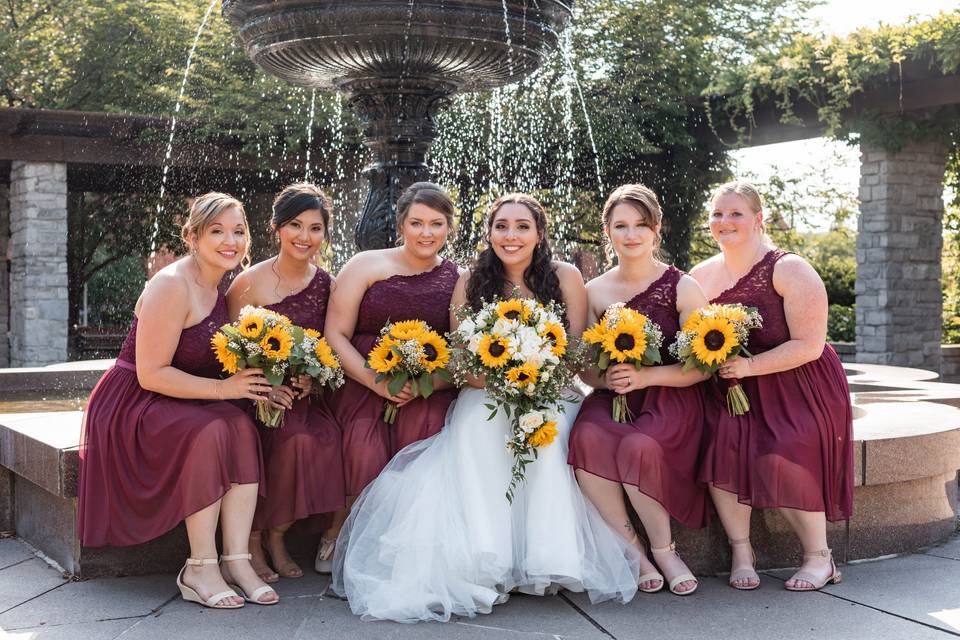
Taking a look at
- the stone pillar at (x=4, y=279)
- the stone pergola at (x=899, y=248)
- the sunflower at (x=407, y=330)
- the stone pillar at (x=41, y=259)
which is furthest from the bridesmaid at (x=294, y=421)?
the stone pillar at (x=4, y=279)

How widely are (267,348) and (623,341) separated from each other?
1457mm

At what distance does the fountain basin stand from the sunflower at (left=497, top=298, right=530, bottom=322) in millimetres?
1149

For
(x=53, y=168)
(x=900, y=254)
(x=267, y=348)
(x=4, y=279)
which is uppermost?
(x=53, y=168)

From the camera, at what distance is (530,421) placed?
3.94 m

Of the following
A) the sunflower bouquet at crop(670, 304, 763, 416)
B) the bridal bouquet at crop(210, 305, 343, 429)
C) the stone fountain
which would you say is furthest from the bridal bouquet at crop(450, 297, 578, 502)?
the stone fountain

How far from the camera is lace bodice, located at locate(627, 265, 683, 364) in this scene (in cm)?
454

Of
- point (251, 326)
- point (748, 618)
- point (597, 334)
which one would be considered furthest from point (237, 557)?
point (748, 618)

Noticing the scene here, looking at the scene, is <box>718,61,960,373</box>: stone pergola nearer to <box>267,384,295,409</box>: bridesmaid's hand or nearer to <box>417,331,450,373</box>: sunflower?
<box>417,331,450,373</box>: sunflower

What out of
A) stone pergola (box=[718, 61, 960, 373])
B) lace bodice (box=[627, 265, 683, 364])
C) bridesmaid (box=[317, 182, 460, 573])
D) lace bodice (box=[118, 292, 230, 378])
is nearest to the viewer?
lace bodice (box=[118, 292, 230, 378])

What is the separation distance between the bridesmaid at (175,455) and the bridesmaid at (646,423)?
4.40ft

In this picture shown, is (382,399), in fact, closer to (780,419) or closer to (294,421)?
(294,421)

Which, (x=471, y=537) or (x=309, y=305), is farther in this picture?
(x=309, y=305)

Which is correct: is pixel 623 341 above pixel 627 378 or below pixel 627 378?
above

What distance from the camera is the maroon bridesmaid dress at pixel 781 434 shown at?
415 centimetres
